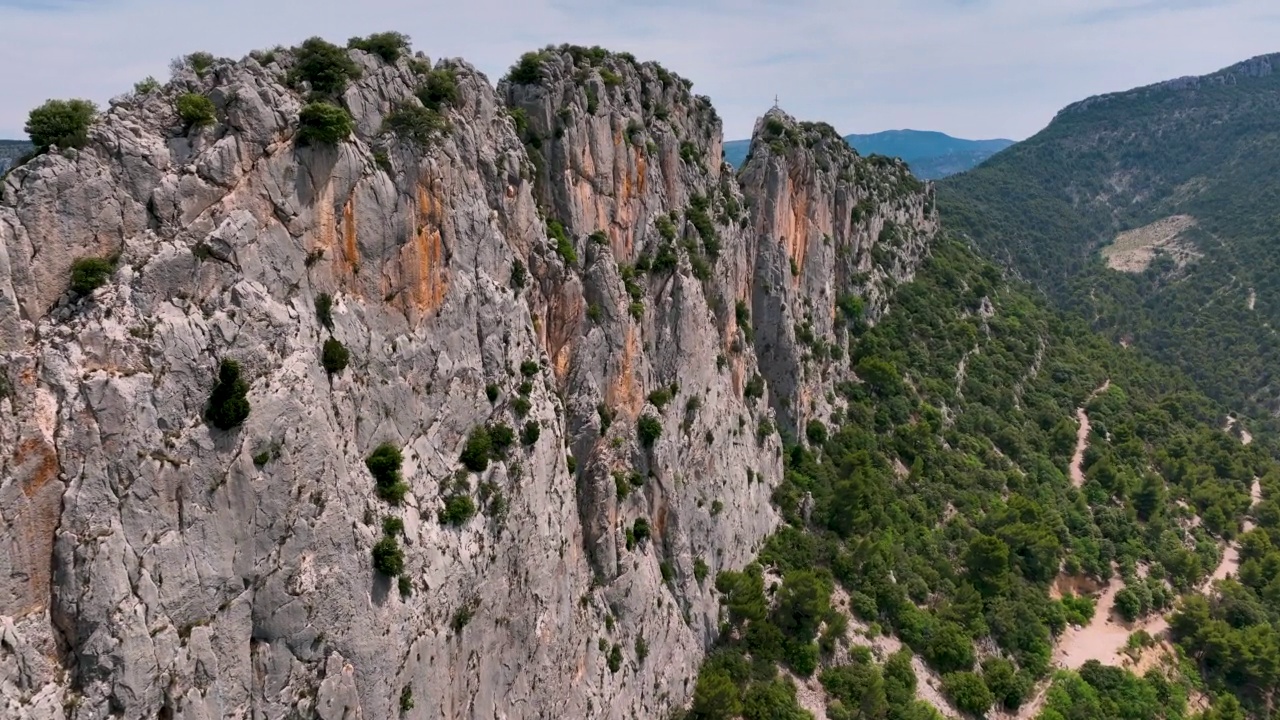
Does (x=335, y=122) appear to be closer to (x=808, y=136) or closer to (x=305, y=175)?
(x=305, y=175)

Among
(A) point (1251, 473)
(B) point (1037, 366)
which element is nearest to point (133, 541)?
(B) point (1037, 366)

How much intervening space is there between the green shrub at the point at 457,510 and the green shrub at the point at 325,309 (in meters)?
11.0

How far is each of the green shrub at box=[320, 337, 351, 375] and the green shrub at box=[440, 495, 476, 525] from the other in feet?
30.4

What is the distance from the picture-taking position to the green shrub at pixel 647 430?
51094mm

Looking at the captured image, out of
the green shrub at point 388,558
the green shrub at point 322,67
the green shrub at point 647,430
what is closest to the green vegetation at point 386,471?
the green shrub at point 388,558

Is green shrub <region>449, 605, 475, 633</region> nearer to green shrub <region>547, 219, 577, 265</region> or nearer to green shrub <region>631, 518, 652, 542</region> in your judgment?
green shrub <region>631, 518, 652, 542</region>

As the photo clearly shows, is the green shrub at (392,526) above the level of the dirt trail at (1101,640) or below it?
above

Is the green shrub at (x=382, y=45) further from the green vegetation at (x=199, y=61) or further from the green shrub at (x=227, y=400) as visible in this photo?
the green shrub at (x=227, y=400)

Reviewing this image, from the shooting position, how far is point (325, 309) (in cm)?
3081

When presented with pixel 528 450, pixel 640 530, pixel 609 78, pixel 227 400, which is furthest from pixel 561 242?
pixel 227 400

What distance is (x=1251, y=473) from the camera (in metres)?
102

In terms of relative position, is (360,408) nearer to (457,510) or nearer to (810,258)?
(457,510)

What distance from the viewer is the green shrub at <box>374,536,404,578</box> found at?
3100 centimetres

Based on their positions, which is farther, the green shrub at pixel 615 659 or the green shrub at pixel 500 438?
the green shrub at pixel 615 659
